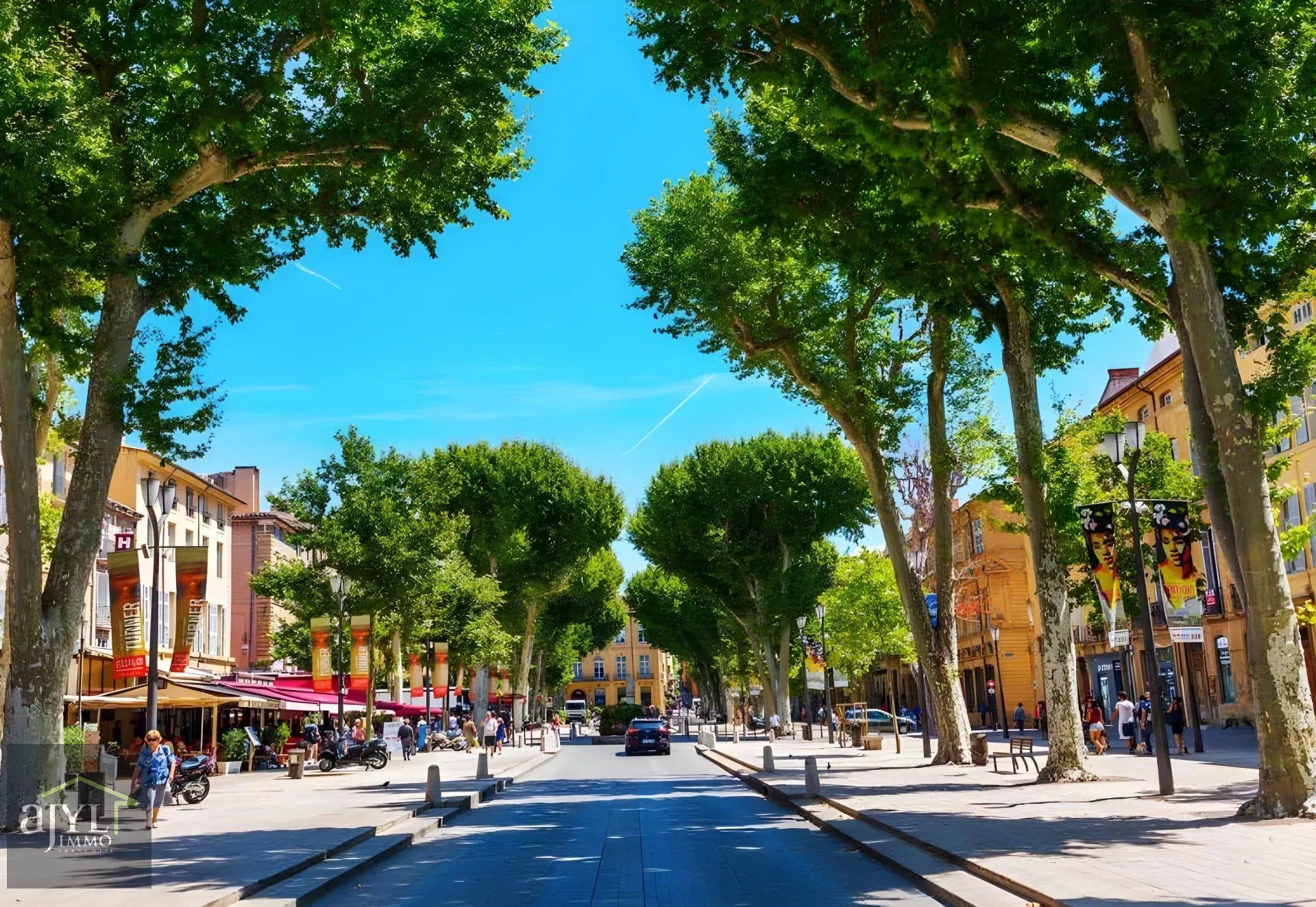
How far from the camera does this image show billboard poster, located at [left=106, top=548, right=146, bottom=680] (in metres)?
21.9

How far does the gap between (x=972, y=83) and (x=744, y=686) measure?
76490 mm

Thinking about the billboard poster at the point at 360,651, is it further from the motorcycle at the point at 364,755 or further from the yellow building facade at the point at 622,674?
the yellow building facade at the point at 622,674

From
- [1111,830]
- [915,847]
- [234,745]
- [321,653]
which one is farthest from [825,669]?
[915,847]

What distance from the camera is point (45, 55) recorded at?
17141mm

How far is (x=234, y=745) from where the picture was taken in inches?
1586

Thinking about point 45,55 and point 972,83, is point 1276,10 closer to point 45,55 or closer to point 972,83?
point 972,83

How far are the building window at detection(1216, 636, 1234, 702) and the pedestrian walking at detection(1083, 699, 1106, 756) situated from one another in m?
15.7

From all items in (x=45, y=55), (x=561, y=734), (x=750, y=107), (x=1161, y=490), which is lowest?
(x=561, y=734)

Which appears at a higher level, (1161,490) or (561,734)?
(1161,490)

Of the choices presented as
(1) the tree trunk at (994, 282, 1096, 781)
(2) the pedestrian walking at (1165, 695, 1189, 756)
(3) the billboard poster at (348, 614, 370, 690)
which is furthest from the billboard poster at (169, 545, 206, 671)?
(2) the pedestrian walking at (1165, 695, 1189, 756)

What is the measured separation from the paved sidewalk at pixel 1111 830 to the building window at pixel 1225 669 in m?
20.1

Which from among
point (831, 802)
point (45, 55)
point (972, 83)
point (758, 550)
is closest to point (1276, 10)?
point (972, 83)

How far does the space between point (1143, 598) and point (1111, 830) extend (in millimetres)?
6657

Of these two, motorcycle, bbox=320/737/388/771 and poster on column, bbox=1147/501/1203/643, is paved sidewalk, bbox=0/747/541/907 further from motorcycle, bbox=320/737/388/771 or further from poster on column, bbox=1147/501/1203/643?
poster on column, bbox=1147/501/1203/643
